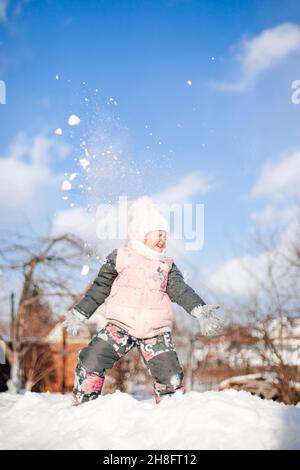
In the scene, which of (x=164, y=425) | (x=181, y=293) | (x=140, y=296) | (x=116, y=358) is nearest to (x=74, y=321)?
(x=116, y=358)

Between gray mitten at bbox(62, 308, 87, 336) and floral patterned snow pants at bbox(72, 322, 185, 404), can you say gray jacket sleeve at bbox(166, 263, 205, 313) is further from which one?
gray mitten at bbox(62, 308, 87, 336)

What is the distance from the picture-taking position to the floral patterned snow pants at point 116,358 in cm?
290

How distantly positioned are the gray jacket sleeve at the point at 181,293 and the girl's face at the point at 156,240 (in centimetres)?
21

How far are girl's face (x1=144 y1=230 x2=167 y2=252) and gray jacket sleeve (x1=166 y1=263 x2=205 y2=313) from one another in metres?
0.21

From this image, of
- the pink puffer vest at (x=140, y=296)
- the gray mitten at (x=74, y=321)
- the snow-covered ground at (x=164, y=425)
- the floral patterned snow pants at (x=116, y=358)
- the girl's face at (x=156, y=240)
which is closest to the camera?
the snow-covered ground at (x=164, y=425)

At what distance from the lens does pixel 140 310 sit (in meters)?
3.08

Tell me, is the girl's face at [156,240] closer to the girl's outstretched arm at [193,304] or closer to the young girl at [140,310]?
the young girl at [140,310]

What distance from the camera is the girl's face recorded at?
3.38m

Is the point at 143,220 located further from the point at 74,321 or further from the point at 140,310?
the point at 74,321

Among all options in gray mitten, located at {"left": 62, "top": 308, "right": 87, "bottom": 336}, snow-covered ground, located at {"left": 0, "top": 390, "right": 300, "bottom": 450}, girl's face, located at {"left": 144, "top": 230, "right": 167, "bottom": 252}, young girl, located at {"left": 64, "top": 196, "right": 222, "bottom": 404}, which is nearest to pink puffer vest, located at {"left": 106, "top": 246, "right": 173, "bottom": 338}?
young girl, located at {"left": 64, "top": 196, "right": 222, "bottom": 404}

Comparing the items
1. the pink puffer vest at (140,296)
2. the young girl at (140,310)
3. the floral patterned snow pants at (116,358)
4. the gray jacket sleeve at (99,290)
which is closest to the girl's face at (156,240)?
the young girl at (140,310)

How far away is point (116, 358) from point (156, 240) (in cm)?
92

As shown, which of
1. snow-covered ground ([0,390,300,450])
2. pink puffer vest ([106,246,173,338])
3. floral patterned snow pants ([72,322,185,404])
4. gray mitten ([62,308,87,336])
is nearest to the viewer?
snow-covered ground ([0,390,300,450])
